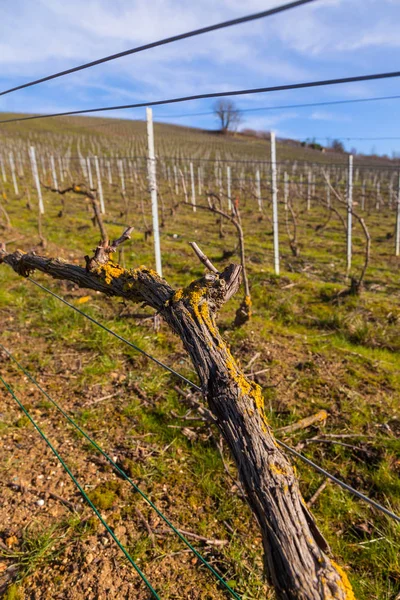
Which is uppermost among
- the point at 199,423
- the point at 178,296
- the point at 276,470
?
the point at 178,296

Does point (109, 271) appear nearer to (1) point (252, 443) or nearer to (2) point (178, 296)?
(2) point (178, 296)

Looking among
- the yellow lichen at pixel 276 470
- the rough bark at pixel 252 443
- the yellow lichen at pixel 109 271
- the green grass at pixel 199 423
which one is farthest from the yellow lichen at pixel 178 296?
the green grass at pixel 199 423

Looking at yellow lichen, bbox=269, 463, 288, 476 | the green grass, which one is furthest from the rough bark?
the green grass

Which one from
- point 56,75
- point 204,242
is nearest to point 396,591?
point 56,75

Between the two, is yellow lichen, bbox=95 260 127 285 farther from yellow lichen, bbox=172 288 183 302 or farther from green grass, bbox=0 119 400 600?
green grass, bbox=0 119 400 600

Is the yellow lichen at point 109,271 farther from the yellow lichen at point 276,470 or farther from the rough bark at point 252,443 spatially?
the yellow lichen at point 276,470

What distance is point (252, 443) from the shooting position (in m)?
1.14

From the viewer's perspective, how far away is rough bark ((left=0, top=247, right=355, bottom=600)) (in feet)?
3.09

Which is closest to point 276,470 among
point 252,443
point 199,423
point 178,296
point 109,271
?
point 252,443

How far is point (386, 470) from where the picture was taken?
2.81m

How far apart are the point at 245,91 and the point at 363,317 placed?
14.8ft

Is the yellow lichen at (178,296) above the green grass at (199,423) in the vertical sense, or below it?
above

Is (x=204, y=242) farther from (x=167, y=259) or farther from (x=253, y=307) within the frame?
(x=253, y=307)

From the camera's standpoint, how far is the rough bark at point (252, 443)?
0.94m
